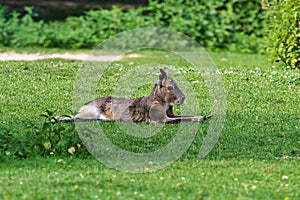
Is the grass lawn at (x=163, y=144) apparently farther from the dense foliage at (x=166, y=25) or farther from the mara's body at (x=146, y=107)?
the dense foliage at (x=166, y=25)

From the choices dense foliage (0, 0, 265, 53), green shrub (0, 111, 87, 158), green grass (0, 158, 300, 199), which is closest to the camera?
green grass (0, 158, 300, 199)

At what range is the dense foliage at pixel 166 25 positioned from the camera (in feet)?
56.3

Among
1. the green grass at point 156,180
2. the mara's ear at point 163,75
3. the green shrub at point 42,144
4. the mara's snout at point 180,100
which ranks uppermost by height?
the mara's ear at point 163,75

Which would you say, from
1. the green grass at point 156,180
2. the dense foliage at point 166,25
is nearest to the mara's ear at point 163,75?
the green grass at point 156,180

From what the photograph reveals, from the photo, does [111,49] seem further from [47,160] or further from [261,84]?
[47,160]

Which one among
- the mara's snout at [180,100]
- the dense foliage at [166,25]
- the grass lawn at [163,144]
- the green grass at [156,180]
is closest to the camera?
the green grass at [156,180]

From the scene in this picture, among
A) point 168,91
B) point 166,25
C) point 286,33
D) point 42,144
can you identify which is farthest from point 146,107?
point 166,25

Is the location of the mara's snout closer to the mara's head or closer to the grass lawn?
the mara's head

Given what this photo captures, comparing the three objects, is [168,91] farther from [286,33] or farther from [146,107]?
[286,33]

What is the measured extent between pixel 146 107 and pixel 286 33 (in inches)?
181

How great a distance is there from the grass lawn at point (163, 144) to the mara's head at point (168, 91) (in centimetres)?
30

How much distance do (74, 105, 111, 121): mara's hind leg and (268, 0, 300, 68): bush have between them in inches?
183

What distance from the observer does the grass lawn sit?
647 centimetres

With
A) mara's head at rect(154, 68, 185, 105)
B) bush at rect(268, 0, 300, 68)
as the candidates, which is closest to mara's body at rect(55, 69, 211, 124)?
mara's head at rect(154, 68, 185, 105)
